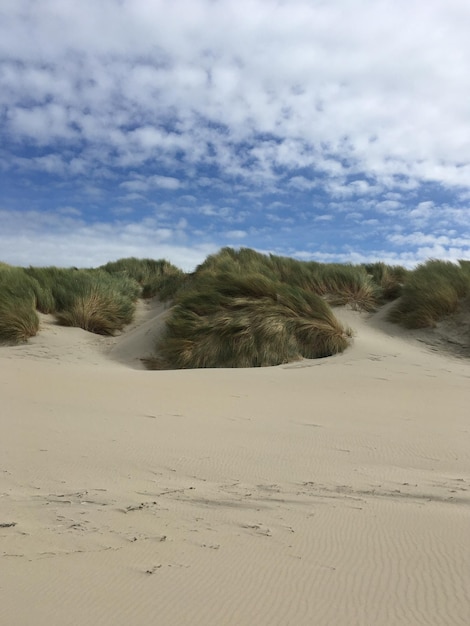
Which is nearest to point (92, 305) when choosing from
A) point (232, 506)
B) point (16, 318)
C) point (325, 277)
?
point (16, 318)

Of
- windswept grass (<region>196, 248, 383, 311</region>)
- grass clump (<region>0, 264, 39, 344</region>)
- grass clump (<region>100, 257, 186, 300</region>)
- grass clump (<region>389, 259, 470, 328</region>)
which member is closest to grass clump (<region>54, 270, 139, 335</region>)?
grass clump (<region>0, 264, 39, 344</region>)

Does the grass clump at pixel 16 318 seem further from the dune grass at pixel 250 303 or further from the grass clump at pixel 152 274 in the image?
the grass clump at pixel 152 274

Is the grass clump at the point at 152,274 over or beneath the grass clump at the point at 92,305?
over

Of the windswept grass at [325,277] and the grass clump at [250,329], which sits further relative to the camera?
the windswept grass at [325,277]

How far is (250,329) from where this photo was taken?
8.22 metres

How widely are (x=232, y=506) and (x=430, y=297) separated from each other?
818cm

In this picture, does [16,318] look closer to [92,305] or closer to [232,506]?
[92,305]

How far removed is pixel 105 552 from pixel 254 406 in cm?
293

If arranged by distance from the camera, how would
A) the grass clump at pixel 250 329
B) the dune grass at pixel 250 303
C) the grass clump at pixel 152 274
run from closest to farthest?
the grass clump at pixel 250 329
the dune grass at pixel 250 303
the grass clump at pixel 152 274

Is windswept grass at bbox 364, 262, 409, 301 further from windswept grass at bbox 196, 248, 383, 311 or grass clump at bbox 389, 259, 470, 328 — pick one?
grass clump at bbox 389, 259, 470, 328

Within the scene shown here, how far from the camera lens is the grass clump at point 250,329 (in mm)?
8023

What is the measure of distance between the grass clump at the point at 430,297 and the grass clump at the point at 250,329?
181 centimetres

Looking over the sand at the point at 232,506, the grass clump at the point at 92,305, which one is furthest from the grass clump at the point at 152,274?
the sand at the point at 232,506

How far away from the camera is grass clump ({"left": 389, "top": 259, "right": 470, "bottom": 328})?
9.37 meters
